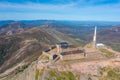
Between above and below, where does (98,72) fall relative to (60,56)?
below

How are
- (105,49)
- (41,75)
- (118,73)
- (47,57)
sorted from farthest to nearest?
(105,49), (47,57), (118,73), (41,75)

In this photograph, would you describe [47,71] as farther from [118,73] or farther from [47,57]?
[118,73]

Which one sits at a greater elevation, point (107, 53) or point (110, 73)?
point (107, 53)

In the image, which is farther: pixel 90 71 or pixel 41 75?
pixel 90 71

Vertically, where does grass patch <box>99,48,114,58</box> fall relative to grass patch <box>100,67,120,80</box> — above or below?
above

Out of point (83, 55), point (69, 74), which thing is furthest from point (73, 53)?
point (69, 74)

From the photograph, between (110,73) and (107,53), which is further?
(107,53)

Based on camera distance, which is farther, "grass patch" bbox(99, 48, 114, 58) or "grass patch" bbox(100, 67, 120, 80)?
"grass patch" bbox(99, 48, 114, 58)

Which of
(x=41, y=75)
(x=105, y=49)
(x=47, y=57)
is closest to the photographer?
(x=41, y=75)

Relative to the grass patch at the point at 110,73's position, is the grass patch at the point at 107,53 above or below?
above

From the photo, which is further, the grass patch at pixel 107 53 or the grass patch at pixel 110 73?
the grass patch at pixel 107 53
